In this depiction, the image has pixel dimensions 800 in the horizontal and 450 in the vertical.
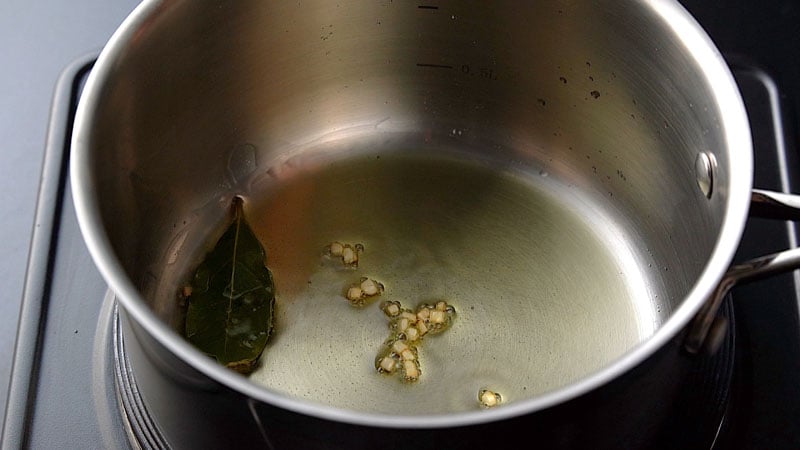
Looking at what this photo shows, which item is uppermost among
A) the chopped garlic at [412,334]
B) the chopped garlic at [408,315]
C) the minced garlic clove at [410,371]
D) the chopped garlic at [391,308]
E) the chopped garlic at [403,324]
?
the chopped garlic at [391,308]

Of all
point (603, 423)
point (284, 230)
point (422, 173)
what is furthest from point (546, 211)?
point (603, 423)

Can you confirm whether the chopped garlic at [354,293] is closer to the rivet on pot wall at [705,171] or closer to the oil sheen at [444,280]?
the oil sheen at [444,280]

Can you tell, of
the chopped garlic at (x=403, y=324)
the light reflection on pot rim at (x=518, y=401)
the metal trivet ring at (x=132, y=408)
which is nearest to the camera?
the light reflection on pot rim at (x=518, y=401)

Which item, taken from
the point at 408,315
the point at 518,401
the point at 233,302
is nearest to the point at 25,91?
the point at 233,302

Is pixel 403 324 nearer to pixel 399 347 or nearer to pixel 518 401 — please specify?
pixel 399 347

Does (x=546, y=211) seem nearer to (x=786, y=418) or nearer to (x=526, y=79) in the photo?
(x=526, y=79)

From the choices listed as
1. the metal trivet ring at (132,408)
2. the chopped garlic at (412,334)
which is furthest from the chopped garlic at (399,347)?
the metal trivet ring at (132,408)

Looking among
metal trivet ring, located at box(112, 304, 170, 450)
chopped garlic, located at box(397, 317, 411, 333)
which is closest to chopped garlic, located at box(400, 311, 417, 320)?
chopped garlic, located at box(397, 317, 411, 333)
